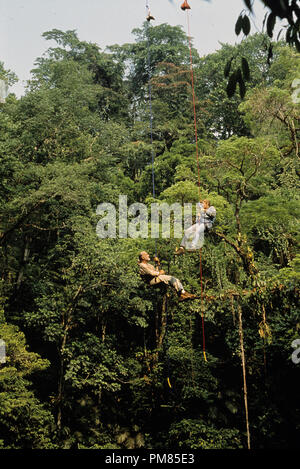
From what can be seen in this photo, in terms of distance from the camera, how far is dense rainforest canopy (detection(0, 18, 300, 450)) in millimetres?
7355

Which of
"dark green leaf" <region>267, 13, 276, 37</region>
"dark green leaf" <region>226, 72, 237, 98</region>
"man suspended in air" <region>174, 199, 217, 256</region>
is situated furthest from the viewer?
"man suspended in air" <region>174, 199, 217, 256</region>

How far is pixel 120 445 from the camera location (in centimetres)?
803

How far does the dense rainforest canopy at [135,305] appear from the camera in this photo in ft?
24.1

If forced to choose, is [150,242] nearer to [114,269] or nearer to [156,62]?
[114,269]

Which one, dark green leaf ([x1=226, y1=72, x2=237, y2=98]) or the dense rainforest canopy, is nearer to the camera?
dark green leaf ([x1=226, y1=72, x2=237, y2=98])

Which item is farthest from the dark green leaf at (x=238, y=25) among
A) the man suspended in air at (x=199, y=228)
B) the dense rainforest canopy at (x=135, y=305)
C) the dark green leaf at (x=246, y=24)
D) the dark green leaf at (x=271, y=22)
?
the dense rainforest canopy at (x=135, y=305)

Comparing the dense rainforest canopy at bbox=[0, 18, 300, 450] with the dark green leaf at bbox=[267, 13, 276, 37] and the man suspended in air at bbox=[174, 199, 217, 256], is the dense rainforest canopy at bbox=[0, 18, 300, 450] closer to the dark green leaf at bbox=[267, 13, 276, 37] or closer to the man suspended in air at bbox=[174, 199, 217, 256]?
the man suspended in air at bbox=[174, 199, 217, 256]

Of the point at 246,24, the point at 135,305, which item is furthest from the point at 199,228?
the point at 246,24

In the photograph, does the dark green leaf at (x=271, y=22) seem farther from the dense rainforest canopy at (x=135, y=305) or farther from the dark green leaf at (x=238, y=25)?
the dense rainforest canopy at (x=135, y=305)

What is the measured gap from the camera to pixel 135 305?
8.41m

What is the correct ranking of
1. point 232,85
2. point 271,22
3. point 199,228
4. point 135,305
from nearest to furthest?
1. point 271,22
2. point 232,85
3. point 199,228
4. point 135,305

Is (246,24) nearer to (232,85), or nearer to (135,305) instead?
(232,85)

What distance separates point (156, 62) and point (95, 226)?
10700 mm

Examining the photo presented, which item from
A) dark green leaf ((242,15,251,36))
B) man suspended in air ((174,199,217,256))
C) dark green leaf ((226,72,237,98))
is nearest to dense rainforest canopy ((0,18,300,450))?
man suspended in air ((174,199,217,256))
